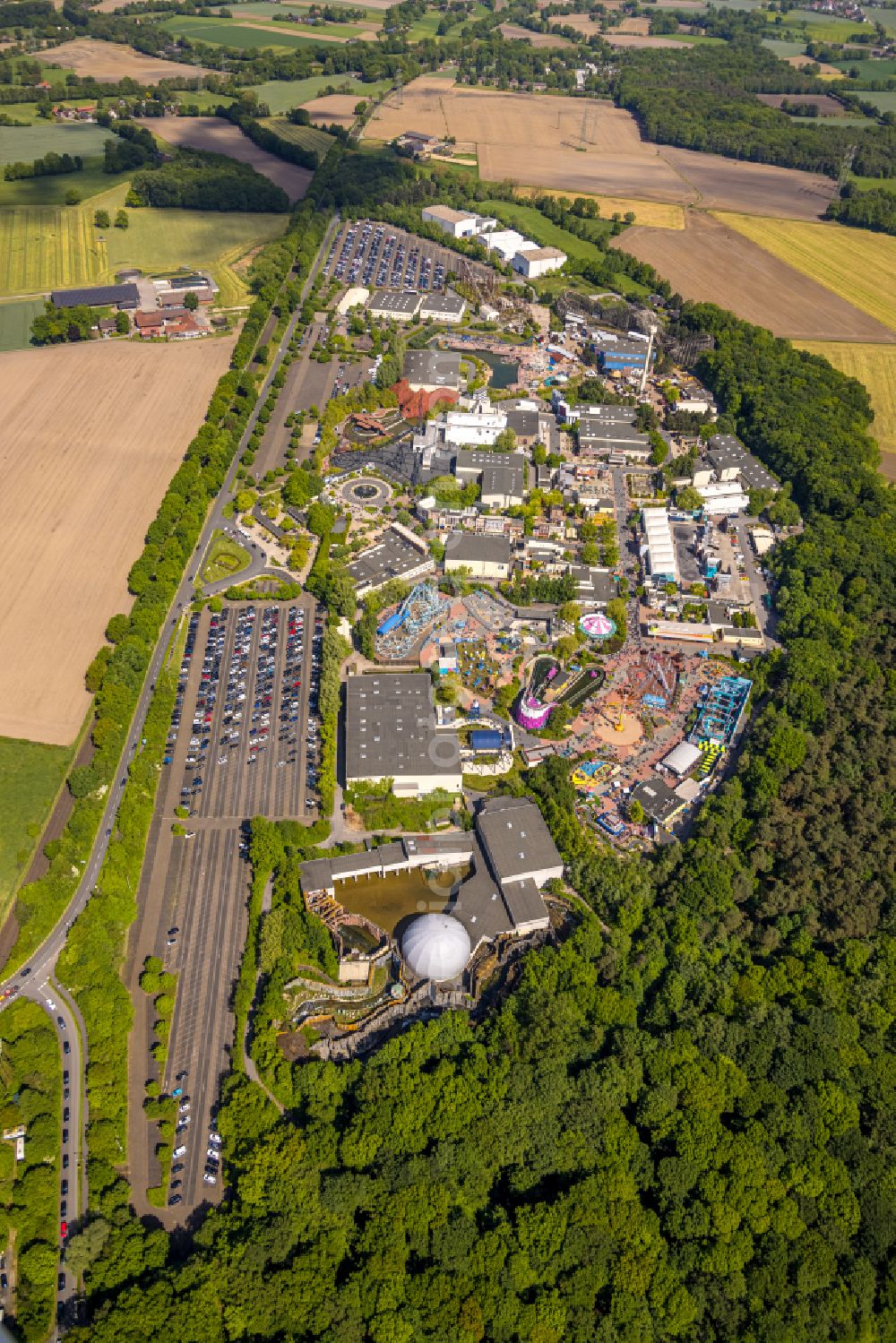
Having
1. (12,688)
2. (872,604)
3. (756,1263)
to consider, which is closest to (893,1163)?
(756,1263)

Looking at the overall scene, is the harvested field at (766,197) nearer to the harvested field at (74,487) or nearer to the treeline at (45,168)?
the harvested field at (74,487)

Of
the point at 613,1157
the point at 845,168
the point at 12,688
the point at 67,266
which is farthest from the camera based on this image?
the point at 845,168

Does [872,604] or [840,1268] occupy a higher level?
[872,604]

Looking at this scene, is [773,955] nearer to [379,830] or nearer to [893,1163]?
[893,1163]

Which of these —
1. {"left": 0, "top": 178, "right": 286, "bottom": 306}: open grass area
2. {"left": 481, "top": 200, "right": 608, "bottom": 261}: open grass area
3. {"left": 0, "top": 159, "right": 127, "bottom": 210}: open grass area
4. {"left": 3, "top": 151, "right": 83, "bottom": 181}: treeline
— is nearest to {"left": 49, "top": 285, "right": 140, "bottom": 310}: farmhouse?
{"left": 0, "top": 178, "right": 286, "bottom": 306}: open grass area

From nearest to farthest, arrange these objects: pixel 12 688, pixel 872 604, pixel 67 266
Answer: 1. pixel 12 688
2. pixel 872 604
3. pixel 67 266

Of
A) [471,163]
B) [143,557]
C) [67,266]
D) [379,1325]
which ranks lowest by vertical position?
[379,1325]

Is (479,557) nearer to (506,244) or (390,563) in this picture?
(390,563)

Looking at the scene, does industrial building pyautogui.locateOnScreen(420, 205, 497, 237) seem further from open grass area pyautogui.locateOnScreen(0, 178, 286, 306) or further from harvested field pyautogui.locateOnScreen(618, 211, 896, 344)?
open grass area pyautogui.locateOnScreen(0, 178, 286, 306)
